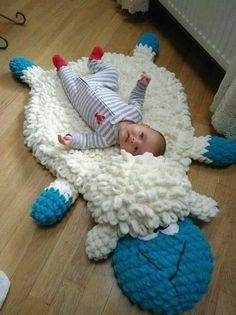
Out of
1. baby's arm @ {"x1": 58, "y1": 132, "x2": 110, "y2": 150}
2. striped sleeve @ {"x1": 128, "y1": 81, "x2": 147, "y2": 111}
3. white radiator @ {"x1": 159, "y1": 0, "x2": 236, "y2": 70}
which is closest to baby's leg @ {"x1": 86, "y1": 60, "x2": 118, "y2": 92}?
striped sleeve @ {"x1": 128, "y1": 81, "x2": 147, "y2": 111}

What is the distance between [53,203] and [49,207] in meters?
0.02

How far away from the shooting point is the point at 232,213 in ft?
3.44

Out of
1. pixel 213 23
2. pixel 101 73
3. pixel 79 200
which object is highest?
pixel 213 23

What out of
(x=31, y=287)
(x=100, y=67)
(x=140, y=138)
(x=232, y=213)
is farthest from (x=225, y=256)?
(x=100, y=67)

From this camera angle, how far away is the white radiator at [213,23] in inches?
45.6

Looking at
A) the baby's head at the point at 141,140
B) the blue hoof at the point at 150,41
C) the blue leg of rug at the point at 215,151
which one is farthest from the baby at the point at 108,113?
the blue hoof at the point at 150,41

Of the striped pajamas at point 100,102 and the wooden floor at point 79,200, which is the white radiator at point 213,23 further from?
the striped pajamas at point 100,102

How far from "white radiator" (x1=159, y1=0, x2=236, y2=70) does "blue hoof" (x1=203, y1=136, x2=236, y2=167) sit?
33cm

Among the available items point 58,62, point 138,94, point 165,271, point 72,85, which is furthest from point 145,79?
point 165,271

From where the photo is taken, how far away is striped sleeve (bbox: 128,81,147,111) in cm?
118

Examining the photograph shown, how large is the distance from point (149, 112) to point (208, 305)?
694 mm

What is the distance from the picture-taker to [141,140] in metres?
1.03

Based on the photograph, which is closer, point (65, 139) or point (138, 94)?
point (65, 139)

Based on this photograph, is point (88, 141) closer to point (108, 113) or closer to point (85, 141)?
point (85, 141)
